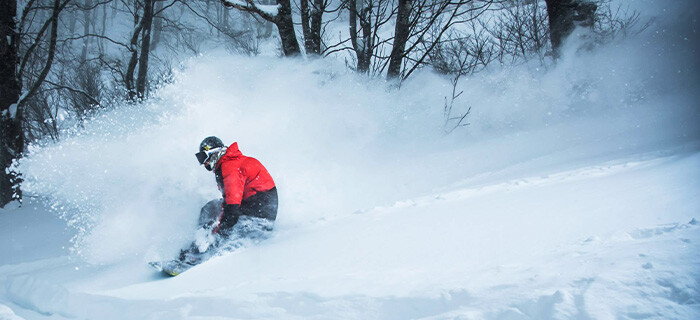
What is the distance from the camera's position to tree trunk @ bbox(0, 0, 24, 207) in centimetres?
630

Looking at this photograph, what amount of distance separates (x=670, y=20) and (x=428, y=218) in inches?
320

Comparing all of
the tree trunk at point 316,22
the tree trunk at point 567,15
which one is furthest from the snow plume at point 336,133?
the tree trunk at point 567,15

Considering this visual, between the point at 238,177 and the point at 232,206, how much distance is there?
27cm

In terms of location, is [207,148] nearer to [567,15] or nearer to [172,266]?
[172,266]

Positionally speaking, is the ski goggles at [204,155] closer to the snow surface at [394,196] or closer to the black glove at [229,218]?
the black glove at [229,218]

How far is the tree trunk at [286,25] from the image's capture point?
638 centimetres

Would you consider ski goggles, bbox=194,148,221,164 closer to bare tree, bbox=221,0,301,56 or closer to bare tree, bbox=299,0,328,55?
bare tree, bbox=221,0,301,56

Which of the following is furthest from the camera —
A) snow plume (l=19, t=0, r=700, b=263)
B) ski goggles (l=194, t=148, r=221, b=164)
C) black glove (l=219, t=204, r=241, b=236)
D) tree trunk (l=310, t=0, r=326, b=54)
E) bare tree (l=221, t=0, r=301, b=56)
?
tree trunk (l=310, t=0, r=326, b=54)

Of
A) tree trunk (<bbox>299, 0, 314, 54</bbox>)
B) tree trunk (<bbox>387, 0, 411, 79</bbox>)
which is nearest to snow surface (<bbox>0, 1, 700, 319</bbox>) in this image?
tree trunk (<bbox>299, 0, 314, 54</bbox>)

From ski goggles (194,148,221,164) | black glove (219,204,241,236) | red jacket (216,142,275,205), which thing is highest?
ski goggles (194,148,221,164)

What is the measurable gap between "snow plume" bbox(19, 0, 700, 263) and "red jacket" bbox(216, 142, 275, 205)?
0.55 meters

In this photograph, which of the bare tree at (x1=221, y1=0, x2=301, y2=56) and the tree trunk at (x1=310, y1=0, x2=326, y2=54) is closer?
the bare tree at (x1=221, y1=0, x2=301, y2=56)

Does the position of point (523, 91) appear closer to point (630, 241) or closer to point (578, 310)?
point (630, 241)

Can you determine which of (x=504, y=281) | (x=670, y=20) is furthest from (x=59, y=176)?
(x=670, y=20)
